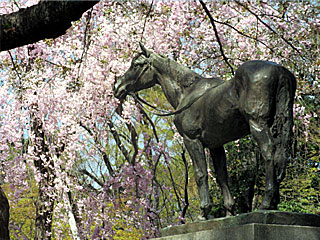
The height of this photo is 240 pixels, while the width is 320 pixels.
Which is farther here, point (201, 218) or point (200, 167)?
point (200, 167)

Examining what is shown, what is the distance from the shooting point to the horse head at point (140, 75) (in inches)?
220

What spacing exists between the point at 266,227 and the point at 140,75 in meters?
2.69

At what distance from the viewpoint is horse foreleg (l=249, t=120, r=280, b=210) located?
13.2ft

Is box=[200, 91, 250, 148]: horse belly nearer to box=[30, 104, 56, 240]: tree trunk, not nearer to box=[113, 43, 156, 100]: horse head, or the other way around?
box=[113, 43, 156, 100]: horse head

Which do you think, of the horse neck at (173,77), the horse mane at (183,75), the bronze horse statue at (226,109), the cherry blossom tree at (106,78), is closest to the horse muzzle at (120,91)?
the bronze horse statue at (226,109)

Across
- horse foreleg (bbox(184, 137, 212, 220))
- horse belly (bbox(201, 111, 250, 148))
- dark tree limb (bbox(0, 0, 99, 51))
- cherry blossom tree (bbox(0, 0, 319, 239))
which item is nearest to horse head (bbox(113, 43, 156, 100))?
horse foreleg (bbox(184, 137, 212, 220))

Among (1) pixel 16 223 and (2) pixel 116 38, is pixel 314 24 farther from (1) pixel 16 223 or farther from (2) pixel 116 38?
(1) pixel 16 223

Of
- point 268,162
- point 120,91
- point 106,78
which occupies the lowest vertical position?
point 268,162

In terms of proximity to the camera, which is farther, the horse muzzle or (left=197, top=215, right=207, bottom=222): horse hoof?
the horse muzzle

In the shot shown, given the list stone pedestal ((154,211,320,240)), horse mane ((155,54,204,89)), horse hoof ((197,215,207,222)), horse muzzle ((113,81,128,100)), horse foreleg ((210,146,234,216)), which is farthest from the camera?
horse muzzle ((113,81,128,100))

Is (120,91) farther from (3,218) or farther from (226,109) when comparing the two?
(3,218)

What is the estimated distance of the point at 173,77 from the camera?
533 centimetres

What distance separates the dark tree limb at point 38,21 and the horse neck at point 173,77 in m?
2.37

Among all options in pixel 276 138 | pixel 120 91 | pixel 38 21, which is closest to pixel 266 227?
pixel 276 138
